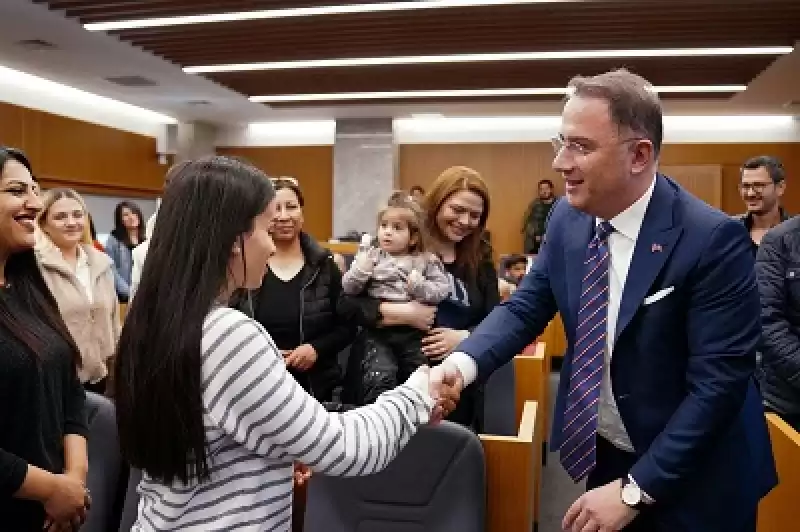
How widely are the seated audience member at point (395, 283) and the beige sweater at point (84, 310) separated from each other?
3.82 feet

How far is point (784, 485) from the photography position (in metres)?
1.71

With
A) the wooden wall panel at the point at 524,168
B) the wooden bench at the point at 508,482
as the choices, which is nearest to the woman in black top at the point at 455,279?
the wooden bench at the point at 508,482

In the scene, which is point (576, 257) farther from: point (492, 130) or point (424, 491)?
point (492, 130)

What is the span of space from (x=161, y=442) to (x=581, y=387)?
802 millimetres

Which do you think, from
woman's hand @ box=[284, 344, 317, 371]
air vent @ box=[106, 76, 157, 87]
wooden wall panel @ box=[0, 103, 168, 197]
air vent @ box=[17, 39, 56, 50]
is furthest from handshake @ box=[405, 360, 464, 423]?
wooden wall panel @ box=[0, 103, 168, 197]

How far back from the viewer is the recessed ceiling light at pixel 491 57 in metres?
6.18

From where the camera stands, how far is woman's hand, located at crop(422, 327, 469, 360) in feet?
7.91

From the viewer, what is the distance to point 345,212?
→ 10438 millimetres

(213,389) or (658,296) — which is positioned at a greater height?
(658,296)

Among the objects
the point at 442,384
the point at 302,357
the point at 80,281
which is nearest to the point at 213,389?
the point at 442,384

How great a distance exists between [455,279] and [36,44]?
5497mm

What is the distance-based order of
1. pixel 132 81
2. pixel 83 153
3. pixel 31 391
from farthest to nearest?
pixel 83 153 → pixel 132 81 → pixel 31 391

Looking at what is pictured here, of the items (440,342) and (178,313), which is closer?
(178,313)

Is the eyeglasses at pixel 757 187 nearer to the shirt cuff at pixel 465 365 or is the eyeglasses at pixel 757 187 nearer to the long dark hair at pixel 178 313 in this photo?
the shirt cuff at pixel 465 365
